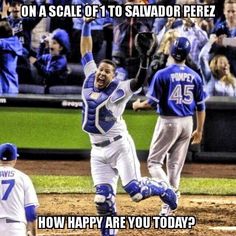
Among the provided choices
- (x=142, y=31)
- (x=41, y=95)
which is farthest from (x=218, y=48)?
(x=41, y=95)

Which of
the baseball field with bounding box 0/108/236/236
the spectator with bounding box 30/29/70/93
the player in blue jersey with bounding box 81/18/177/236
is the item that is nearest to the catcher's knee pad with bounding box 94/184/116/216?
the player in blue jersey with bounding box 81/18/177/236

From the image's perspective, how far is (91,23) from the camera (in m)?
9.41

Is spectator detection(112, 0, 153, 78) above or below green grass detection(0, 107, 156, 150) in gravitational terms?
above

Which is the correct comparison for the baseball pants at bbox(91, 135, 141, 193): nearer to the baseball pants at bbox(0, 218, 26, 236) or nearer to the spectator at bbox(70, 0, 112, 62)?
the spectator at bbox(70, 0, 112, 62)

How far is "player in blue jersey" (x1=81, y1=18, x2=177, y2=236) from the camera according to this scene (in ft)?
29.2

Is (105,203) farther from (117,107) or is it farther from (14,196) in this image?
(14,196)

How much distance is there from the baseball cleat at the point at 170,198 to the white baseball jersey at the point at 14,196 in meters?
1.58

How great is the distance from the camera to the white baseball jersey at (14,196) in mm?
7844

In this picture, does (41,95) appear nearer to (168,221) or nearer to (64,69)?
(64,69)

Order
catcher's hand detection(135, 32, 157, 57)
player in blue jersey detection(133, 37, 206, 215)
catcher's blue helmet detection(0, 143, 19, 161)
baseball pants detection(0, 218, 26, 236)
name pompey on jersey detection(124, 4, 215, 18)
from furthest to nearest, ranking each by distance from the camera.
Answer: name pompey on jersey detection(124, 4, 215, 18), player in blue jersey detection(133, 37, 206, 215), catcher's hand detection(135, 32, 157, 57), catcher's blue helmet detection(0, 143, 19, 161), baseball pants detection(0, 218, 26, 236)

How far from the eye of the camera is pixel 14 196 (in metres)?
7.84

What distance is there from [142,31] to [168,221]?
5.09ft

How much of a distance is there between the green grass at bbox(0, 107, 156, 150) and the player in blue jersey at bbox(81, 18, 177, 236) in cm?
51

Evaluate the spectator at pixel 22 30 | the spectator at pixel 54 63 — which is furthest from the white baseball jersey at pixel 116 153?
the spectator at pixel 54 63
